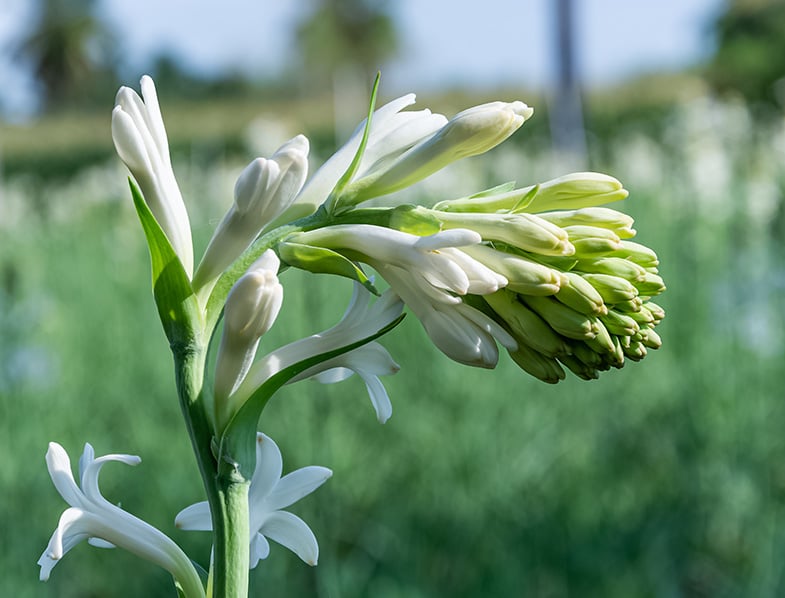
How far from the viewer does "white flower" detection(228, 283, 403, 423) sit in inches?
21.5

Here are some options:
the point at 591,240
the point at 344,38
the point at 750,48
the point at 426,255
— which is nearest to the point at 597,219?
the point at 591,240

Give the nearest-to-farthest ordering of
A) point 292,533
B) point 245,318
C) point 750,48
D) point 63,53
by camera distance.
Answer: point 245,318 < point 292,533 < point 750,48 < point 63,53

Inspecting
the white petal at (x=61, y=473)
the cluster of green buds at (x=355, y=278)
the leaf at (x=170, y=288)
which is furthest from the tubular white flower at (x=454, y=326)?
the white petal at (x=61, y=473)

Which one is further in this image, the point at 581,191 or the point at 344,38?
the point at 344,38

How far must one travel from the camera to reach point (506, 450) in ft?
8.95

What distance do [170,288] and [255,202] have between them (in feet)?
0.22

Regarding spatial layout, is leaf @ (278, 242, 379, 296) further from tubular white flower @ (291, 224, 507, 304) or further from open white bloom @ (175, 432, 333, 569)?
open white bloom @ (175, 432, 333, 569)

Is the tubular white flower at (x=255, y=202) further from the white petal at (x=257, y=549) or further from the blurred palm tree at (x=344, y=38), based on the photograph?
the blurred palm tree at (x=344, y=38)

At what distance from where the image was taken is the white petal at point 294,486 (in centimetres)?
62

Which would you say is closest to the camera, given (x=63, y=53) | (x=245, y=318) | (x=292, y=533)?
(x=245, y=318)

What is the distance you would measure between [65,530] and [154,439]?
2.58 m

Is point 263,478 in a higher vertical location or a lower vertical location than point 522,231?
lower

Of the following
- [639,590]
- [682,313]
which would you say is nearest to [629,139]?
[682,313]

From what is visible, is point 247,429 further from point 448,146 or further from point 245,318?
point 448,146
